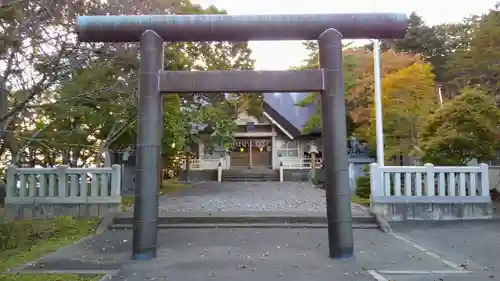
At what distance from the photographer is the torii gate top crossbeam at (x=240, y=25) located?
7730mm

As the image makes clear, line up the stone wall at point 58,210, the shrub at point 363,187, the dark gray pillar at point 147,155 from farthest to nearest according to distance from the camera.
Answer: the shrub at point 363,187, the stone wall at point 58,210, the dark gray pillar at point 147,155

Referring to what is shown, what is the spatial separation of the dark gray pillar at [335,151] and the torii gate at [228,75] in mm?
18

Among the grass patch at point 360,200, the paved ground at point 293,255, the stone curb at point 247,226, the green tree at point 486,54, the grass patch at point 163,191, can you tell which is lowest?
the paved ground at point 293,255

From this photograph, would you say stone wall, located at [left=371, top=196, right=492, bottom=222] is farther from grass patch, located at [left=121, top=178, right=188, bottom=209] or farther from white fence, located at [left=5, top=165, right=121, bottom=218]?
grass patch, located at [left=121, top=178, right=188, bottom=209]

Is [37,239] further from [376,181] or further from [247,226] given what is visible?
[376,181]

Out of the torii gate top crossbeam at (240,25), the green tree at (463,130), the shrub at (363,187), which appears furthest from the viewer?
the shrub at (363,187)

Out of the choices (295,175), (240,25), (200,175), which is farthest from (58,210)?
(295,175)

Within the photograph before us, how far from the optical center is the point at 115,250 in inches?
331

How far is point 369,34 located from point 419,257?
4.22 m

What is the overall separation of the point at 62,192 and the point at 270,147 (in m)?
22.7

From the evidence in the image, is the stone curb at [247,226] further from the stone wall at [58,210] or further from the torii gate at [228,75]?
the torii gate at [228,75]

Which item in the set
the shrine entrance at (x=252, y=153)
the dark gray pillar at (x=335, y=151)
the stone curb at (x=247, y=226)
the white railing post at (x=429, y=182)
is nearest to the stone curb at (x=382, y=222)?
the stone curb at (x=247, y=226)

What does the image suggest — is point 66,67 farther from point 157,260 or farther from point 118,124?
point 118,124

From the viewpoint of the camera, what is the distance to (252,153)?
113ft
